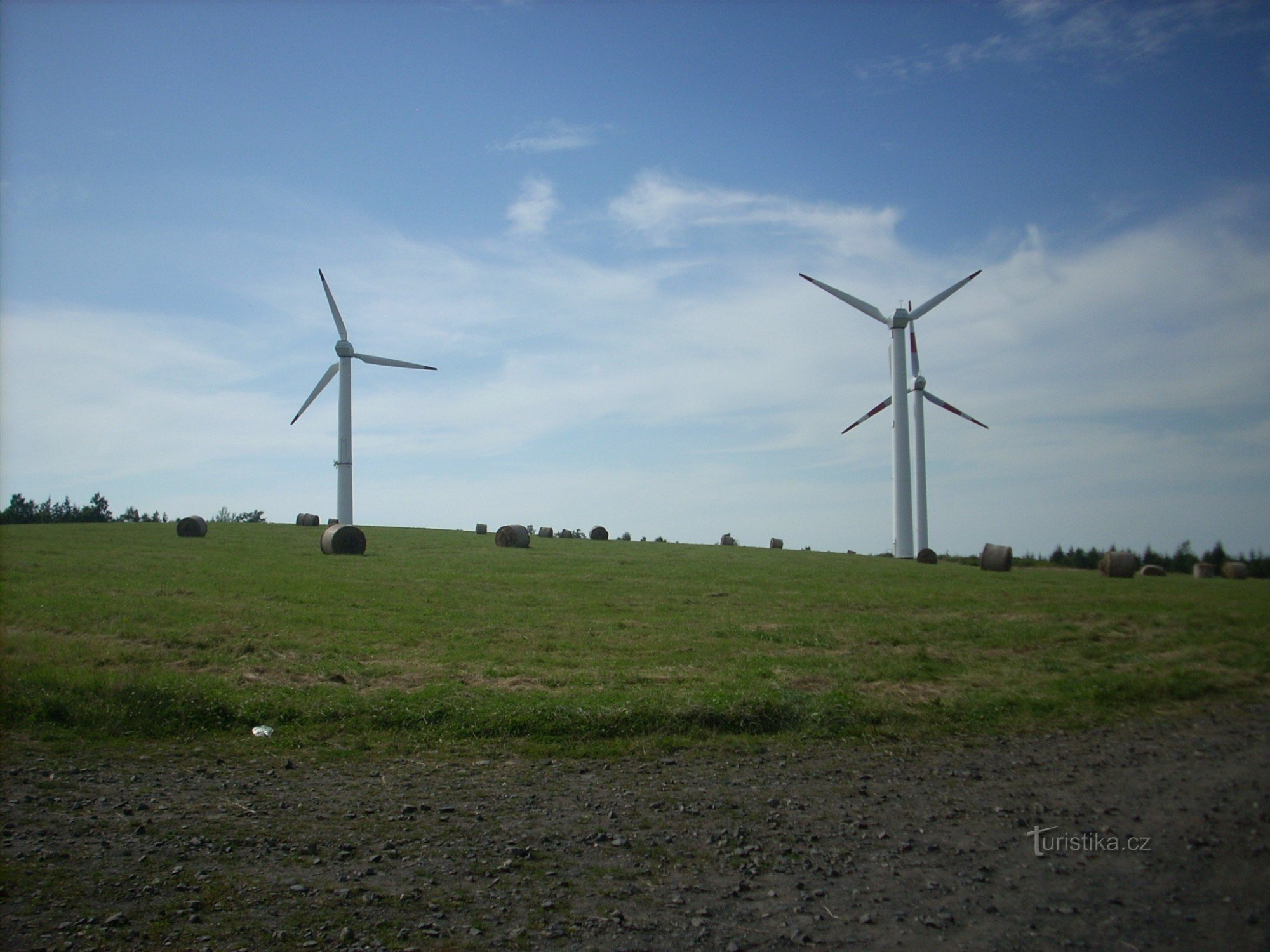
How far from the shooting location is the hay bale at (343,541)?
41.3 metres

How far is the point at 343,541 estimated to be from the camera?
41.6m

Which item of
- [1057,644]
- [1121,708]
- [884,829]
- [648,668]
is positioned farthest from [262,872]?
[1057,644]

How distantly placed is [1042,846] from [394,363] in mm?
72488

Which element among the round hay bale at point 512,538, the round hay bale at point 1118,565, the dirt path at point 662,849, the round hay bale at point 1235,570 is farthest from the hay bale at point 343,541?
the round hay bale at point 1235,570

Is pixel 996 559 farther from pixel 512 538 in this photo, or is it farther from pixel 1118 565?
pixel 512 538

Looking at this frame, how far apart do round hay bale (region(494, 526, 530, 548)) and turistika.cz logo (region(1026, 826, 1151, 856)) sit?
140 feet

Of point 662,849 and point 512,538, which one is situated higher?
point 512,538

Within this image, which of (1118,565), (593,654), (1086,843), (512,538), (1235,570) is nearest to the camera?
(1086,843)

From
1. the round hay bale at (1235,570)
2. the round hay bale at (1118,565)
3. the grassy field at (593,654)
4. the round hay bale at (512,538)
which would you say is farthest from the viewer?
the round hay bale at (512,538)

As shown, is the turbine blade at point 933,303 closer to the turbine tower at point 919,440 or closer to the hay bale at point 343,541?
the turbine tower at point 919,440

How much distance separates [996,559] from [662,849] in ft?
123

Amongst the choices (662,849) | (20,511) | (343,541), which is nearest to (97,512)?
(20,511)

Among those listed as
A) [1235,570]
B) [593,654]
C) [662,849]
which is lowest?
[662,849]

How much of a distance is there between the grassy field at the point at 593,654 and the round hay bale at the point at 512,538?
18922mm
